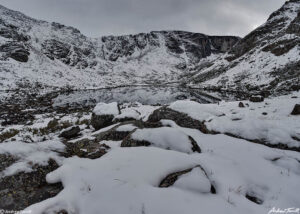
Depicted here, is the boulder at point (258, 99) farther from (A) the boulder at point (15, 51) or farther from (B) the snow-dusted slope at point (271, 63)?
(A) the boulder at point (15, 51)

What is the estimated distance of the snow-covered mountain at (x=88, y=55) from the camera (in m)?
48.7

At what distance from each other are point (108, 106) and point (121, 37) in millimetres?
120699

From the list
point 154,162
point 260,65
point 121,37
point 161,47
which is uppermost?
point 121,37

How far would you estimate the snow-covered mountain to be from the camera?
48.7 m

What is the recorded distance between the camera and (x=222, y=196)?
2971 mm

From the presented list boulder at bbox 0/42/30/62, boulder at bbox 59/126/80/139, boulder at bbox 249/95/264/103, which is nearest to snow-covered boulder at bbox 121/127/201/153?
boulder at bbox 59/126/80/139

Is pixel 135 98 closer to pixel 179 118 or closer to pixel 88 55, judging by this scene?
pixel 179 118

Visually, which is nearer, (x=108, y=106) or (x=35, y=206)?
(x=35, y=206)

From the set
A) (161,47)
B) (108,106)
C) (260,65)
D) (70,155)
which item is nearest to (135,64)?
(161,47)

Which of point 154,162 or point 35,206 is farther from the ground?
point 154,162

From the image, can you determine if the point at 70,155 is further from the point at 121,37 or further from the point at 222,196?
the point at 121,37

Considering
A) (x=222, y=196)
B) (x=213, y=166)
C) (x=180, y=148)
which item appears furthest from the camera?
(x=180, y=148)

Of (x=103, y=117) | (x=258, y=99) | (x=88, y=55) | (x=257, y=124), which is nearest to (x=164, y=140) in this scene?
(x=257, y=124)

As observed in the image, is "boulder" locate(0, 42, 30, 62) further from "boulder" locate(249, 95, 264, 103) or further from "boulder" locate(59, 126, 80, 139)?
"boulder" locate(249, 95, 264, 103)
